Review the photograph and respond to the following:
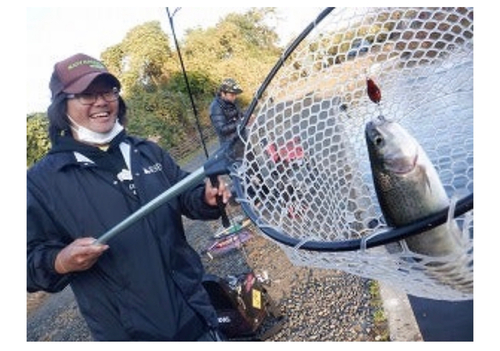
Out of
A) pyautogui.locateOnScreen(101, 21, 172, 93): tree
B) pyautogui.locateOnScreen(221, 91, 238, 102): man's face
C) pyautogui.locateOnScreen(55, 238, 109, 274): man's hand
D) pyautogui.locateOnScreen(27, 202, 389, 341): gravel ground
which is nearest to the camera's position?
pyautogui.locateOnScreen(55, 238, 109, 274): man's hand

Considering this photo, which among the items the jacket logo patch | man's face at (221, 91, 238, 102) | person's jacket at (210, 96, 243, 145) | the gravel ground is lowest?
the gravel ground

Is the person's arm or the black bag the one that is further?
the black bag

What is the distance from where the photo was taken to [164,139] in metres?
7.53

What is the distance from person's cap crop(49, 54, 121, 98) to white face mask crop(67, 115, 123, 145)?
3.3 inches

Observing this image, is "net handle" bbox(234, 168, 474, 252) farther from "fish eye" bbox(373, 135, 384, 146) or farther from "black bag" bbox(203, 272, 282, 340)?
"black bag" bbox(203, 272, 282, 340)

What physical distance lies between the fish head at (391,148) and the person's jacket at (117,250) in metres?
0.52

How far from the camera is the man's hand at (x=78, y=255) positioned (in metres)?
1.13

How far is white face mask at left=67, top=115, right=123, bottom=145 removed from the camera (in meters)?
1.30

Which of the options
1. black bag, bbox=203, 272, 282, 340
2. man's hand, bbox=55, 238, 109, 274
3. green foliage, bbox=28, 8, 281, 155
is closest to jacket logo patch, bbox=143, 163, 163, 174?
man's hand, bbox=55, 238, 109, 274

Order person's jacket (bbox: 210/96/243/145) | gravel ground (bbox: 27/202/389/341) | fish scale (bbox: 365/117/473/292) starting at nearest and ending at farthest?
fish scale (bbox: 365/117/473/292) < gravel ground (bbox: 27/202/389/341) < person's jacket (bbox: 210/96/243/145)

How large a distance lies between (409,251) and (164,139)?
6879 millimetres

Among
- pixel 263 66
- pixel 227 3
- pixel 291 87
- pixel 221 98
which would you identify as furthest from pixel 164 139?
pixel 291 87

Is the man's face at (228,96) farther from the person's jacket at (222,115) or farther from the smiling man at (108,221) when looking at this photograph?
the smiling man at (108,221)

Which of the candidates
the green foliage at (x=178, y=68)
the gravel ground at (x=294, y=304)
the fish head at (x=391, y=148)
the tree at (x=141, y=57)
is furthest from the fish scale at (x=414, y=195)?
the tree at (x=141, y=57)
